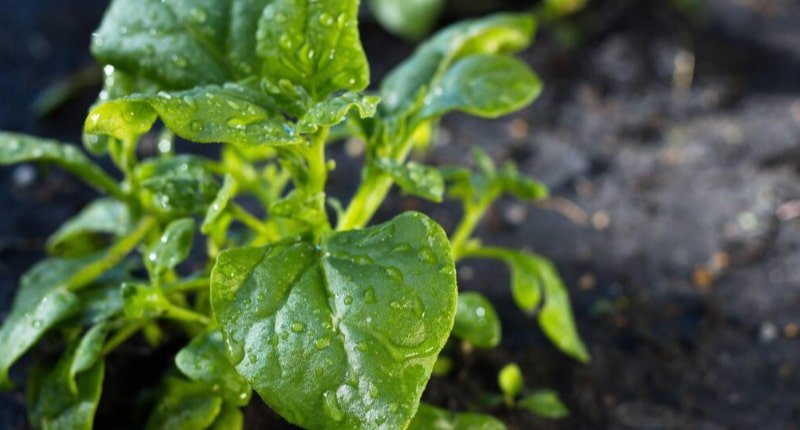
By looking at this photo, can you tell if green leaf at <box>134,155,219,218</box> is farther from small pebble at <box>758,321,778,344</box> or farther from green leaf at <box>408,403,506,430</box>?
small pebble at <box>758,321,778,344</box>

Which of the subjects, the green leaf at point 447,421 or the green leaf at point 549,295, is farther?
the green leaf at point 549,295

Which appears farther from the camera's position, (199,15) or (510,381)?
(510,381)

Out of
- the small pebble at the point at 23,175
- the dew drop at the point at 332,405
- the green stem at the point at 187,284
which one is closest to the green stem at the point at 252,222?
the green stem at the point at 187,284

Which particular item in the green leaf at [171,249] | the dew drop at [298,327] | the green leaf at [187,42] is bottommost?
the green leaf at [171,249]

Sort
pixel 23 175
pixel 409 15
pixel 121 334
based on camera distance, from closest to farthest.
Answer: pixel 121 334
pixel 23 175
pixel 409 15

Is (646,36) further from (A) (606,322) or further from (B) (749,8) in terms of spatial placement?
(A) (606,322)

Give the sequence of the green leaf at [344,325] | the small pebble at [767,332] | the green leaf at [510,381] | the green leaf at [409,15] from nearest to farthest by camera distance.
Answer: the green leaf at [344,325] < the green leaf at [510,381] < the small pebble at [767,332] < the green leaf at [409,15]

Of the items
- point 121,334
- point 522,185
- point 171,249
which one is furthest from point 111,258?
point 522,185

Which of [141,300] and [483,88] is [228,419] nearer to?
[141,300]

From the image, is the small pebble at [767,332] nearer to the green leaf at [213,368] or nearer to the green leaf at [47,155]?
the green leaf at [213,368]
